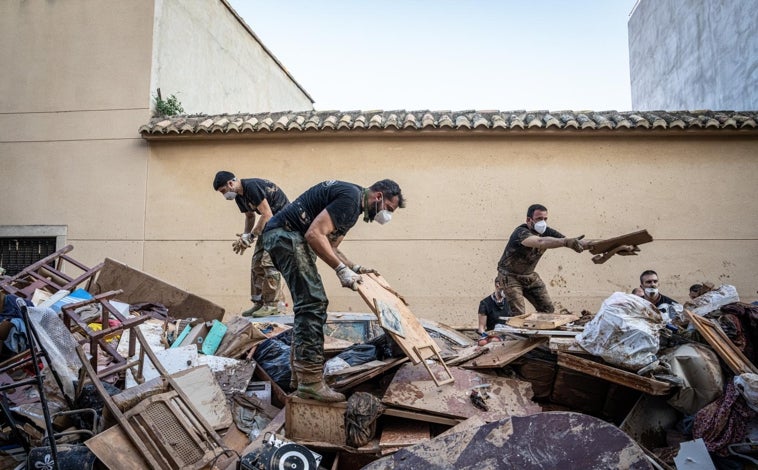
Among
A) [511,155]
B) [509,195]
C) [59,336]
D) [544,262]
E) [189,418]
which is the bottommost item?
[189,418]

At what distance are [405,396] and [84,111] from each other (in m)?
7.78

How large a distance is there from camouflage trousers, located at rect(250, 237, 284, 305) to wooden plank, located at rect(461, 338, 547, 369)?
246cm

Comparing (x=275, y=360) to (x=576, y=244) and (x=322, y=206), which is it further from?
(x=576, y=244)

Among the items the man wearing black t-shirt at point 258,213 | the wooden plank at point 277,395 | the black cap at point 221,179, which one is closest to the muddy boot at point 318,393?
the wooden plank at point 277,395

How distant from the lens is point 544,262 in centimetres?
752

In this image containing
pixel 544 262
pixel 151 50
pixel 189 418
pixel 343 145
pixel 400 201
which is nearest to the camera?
pixel 189 418

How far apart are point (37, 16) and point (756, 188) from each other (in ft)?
37.5

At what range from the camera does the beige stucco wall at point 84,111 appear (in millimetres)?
8289

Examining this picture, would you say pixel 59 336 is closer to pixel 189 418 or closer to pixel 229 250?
pixel 189 418

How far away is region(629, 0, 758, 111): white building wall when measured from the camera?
9500 mm

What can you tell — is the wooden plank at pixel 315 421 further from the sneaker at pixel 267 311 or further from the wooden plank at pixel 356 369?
the sneaker at pixel 267 311

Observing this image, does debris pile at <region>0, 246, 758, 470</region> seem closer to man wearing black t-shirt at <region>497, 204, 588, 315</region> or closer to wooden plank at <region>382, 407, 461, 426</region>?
wooden plank at <region>382, 407, 461, 426</region>

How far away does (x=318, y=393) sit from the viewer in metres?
3.37

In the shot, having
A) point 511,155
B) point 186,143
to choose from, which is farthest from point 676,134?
point 186,143
